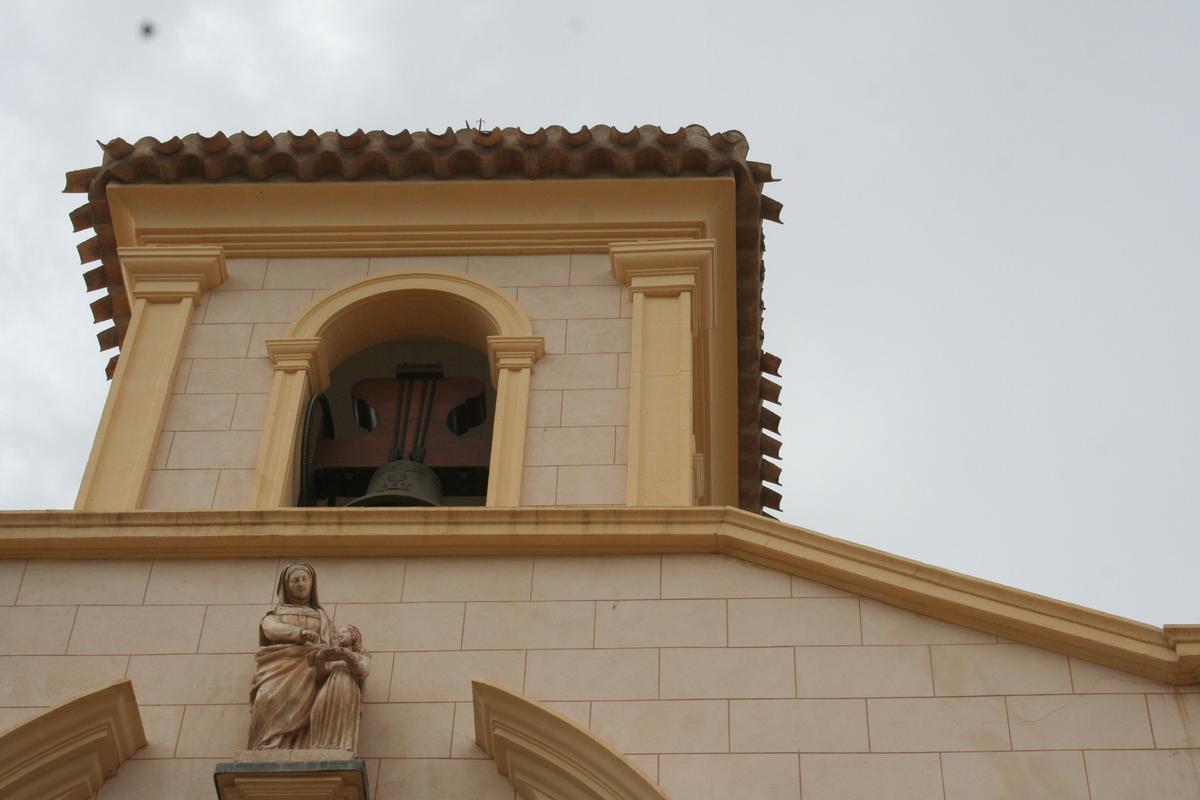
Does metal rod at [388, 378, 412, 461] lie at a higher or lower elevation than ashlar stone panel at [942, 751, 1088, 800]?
higher

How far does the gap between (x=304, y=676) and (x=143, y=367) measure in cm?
443

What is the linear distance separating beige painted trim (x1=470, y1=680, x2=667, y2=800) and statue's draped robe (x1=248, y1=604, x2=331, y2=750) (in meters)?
0.73

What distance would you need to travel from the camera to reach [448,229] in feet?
58.2

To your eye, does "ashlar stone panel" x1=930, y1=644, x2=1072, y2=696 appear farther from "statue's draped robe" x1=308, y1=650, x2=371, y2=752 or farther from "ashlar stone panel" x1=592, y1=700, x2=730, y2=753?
"statue's draped robe" x1=308, y1=650, x2=371, y2=752

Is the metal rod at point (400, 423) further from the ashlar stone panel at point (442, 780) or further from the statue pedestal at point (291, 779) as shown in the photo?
the statue pedestal at point (291, 779)

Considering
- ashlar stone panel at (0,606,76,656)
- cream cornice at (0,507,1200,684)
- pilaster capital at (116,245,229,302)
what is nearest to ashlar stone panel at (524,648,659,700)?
cream cornice at (0,507,1200,684)

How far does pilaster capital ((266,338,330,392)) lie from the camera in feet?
54.8

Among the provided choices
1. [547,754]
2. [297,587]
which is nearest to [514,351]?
[297,587]

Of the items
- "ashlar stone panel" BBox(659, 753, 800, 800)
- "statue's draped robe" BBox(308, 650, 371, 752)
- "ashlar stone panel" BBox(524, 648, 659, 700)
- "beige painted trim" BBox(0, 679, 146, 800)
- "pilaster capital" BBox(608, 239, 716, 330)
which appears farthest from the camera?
"pilaster capital" BBox(608, 239, 716, 330)

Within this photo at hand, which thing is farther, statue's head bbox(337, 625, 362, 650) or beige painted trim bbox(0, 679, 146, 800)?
statue's head bbox(337, 625, 362, 650)

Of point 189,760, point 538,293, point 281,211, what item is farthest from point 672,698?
point 281,211

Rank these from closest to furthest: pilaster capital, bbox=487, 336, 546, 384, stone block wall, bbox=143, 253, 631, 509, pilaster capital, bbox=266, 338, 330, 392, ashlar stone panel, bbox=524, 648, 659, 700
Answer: ashlar stone panel, bbox=524, 648, 659, 700 → stone block wall, bbox=143, 253, 631, 509 → pilaster capital, bbox=487, 336, 546, 384 → pilaster capital, bbox=266, 338, 330, 392

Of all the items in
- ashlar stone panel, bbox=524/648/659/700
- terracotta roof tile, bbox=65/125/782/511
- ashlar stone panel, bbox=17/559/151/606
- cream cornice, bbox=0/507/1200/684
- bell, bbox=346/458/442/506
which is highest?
terracotta roof tile, bbox=65/125/782/511

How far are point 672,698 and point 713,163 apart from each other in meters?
5.82
